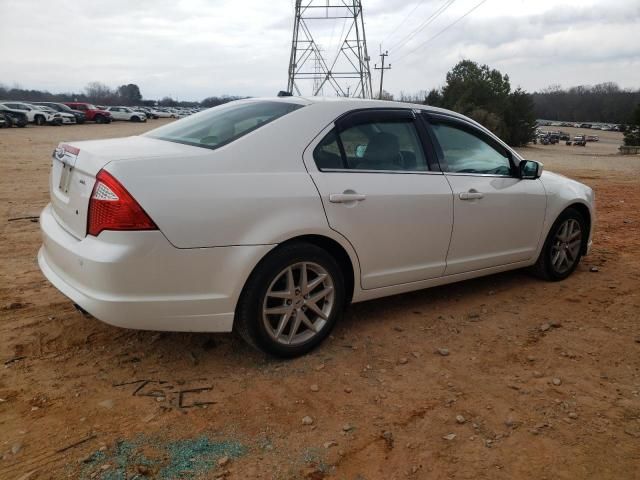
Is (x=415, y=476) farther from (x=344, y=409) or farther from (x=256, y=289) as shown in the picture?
(x=256, y=289)

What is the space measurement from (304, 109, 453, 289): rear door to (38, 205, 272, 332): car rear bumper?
0.65 m

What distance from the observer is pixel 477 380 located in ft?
10.5

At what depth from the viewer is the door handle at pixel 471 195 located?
401 cm

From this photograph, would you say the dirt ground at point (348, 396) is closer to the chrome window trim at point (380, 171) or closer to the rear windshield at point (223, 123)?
the chrome window trim at point (380, 171)

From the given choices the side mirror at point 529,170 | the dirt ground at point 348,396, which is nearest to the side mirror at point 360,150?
the dirt ground at point 348,396

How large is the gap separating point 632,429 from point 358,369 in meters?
1.45

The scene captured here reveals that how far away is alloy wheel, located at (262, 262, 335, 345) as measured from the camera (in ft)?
10.6

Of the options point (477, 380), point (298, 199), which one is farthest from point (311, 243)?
point (477, 380)

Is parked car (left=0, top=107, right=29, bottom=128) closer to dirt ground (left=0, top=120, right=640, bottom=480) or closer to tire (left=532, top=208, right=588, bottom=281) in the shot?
dirt ground (left=0, top=120, right=640, bottom=480)

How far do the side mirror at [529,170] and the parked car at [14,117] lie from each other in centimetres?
3531

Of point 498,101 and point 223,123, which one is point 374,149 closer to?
point 223,123

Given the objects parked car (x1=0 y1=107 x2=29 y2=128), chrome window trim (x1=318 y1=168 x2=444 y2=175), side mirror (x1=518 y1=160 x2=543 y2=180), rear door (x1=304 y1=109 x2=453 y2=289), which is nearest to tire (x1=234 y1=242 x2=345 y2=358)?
rear door (x1=304 y1=109 x2=453 y2=289)

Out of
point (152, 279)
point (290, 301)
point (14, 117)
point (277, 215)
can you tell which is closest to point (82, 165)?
point (152, 279)

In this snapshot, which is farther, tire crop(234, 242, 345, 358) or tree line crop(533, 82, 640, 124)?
tree line crop(533, 82, 640, 124)
